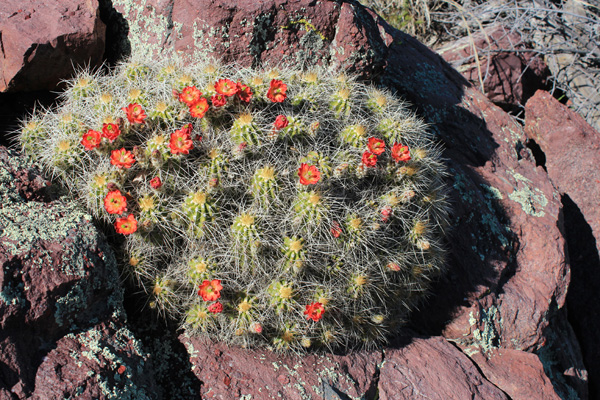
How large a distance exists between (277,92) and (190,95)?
0.51 metres

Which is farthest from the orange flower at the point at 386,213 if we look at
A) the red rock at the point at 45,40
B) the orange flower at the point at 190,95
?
the red rock at the point at 45,40

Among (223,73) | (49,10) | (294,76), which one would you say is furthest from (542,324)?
(49,10)

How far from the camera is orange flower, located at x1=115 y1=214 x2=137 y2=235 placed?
2711 millimetres

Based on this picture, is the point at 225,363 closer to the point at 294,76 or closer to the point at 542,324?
the point at 294,76

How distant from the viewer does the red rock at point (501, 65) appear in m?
6.08

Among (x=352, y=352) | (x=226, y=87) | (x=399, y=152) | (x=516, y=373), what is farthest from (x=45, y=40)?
(x=516, y=373)

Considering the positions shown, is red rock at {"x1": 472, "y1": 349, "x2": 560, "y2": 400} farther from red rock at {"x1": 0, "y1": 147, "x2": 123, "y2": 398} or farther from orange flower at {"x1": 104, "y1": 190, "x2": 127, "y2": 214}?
orange flower at {"x1": 104, "y1": 190, "x2": 127, "y2": 214}

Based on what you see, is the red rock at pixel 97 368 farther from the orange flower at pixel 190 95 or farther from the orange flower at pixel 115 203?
the orange flower at pixel 190 95

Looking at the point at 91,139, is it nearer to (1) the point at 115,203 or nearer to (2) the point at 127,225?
(1) the point at 115,203

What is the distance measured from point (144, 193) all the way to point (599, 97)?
5.93 meters

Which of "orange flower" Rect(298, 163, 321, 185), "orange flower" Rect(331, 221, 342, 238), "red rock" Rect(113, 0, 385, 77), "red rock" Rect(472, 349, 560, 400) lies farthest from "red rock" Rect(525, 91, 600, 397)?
"orange flower" Rect(298, 163, 321, 185)

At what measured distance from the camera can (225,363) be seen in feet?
9.55

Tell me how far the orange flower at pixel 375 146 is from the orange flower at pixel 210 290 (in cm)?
117

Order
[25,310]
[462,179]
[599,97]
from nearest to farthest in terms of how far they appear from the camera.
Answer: [25,310] < [462,179] < [599,97]
